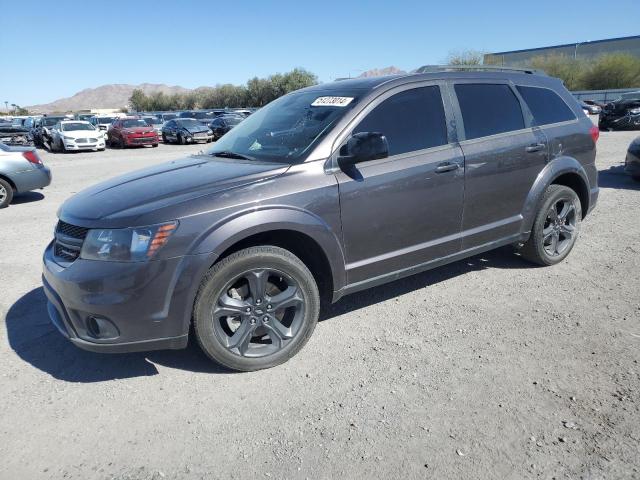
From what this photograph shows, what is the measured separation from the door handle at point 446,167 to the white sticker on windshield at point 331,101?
874 mm

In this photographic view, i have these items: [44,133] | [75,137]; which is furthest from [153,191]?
[44,133]

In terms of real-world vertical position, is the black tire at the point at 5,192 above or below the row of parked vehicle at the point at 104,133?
below

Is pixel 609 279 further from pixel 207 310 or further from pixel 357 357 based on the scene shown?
pixel 207 310

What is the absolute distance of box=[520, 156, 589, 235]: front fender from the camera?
176 inches

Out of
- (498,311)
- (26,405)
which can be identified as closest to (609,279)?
(498,311)

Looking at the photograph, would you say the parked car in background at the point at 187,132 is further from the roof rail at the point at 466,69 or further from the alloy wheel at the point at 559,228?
the alloy wheel at the point at 559,228

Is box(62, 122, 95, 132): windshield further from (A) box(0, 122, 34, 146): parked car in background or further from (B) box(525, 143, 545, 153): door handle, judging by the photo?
(B) box(525, 143, 545, 153): door handle

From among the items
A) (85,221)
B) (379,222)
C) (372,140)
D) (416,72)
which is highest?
(416,72)

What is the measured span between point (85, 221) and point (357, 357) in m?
1.99

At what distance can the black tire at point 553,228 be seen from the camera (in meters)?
4.63

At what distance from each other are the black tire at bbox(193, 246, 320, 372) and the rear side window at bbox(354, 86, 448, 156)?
1.17 m

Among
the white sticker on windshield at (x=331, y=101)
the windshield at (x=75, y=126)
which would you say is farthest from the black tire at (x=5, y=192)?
the windshield at (x=75, y=126)

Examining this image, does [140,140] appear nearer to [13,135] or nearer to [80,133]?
[80,133]

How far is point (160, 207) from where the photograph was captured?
2850 mm
